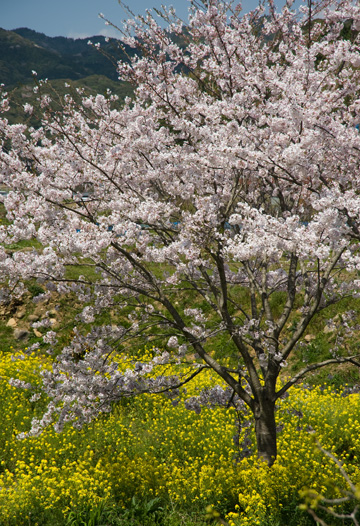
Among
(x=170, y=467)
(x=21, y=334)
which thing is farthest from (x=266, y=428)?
(x=21, y=334)

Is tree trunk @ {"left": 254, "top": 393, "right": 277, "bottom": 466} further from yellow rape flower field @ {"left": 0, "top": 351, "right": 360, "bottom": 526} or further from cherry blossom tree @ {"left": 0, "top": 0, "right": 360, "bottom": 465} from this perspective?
yellow rape flower field @ {"left": 0, "top": 351, "right": 360, "bottom": 526}

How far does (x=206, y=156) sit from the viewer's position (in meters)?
4.93

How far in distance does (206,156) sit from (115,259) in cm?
225

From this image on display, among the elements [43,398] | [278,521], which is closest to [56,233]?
[278,521]

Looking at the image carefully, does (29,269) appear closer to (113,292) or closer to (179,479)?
(113,292)

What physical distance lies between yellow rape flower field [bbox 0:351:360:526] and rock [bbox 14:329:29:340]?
3802 mm

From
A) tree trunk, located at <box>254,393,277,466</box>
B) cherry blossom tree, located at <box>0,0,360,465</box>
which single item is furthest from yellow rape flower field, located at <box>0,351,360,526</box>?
cherry blossom tree, located at <box>0,0,360,465</box>

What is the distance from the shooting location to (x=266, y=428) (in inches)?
220

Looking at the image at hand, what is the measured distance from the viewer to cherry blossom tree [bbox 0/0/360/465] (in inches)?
178

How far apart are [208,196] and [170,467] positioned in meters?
4.77

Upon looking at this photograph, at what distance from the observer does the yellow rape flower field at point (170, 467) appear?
5520mm

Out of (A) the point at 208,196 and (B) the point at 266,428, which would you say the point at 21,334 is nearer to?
(B) the point at 266,428

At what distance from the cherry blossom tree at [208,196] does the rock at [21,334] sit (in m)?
7.39

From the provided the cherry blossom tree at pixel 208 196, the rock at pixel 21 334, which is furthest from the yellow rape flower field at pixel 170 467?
the rock at pixel 21 334
